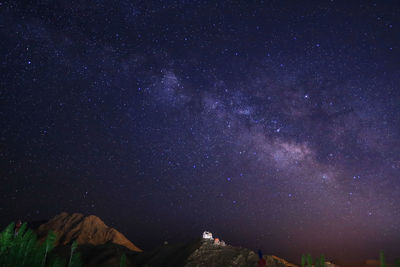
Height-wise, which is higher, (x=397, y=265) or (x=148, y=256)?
(x=397, y=265)

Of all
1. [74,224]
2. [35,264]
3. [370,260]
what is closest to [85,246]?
[35,264]

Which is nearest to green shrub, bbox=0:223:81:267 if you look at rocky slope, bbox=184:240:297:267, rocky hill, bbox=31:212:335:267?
rocky hill, bbox=31:212:335:267

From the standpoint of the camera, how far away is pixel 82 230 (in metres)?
96.4

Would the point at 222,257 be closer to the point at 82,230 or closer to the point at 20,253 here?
the point at 20,253

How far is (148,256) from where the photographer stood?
37.9 m

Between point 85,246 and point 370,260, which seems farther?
point 370,260

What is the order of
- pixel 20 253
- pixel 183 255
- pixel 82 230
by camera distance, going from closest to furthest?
pixel 20 253 < pixel 183 255 < pixel 82 230

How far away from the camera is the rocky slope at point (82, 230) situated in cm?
9056

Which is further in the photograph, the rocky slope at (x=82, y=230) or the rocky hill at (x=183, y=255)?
the rocky slope at (x=82, y=230)

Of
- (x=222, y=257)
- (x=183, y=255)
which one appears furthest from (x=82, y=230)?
(x=222, y=257)

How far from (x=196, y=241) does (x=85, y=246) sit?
769 inches

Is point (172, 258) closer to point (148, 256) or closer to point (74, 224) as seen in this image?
point (148, 256)

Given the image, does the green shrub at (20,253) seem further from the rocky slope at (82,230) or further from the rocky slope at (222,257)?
the rocky slope at (82,230)

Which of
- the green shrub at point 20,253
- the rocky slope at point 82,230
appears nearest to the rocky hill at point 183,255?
the green shrub at point 20,253
